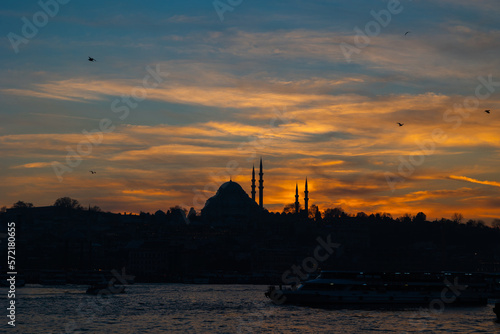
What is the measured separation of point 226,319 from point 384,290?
19208 mm

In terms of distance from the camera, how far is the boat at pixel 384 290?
7094 cm

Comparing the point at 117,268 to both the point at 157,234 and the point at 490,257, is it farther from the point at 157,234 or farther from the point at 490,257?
the point at 490,257

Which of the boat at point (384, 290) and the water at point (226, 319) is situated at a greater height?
the boat at point (384, 290)

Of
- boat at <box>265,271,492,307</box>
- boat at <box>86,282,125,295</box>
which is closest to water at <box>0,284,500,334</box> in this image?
boat at <box>265,271,492,307</box>

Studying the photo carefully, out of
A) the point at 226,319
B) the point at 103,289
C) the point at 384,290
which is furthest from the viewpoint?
the point at 103,289

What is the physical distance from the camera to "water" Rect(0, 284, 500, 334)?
52.2m

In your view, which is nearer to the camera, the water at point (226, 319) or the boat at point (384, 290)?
the water at point (226, 319)

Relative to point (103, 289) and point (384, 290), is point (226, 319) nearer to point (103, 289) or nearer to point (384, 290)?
point (384, 290)

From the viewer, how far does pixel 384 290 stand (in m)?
72.5

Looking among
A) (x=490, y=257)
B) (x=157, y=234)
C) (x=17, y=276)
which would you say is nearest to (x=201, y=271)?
(x=157, y=234)

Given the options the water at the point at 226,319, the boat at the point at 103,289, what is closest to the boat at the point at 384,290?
the water at the point at 226,319

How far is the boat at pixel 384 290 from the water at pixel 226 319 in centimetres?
234

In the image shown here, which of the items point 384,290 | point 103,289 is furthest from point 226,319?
→ point 103,289

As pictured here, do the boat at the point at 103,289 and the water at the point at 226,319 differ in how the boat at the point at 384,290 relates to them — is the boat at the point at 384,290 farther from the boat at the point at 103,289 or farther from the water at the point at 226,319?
the boat at the point at 103,289
